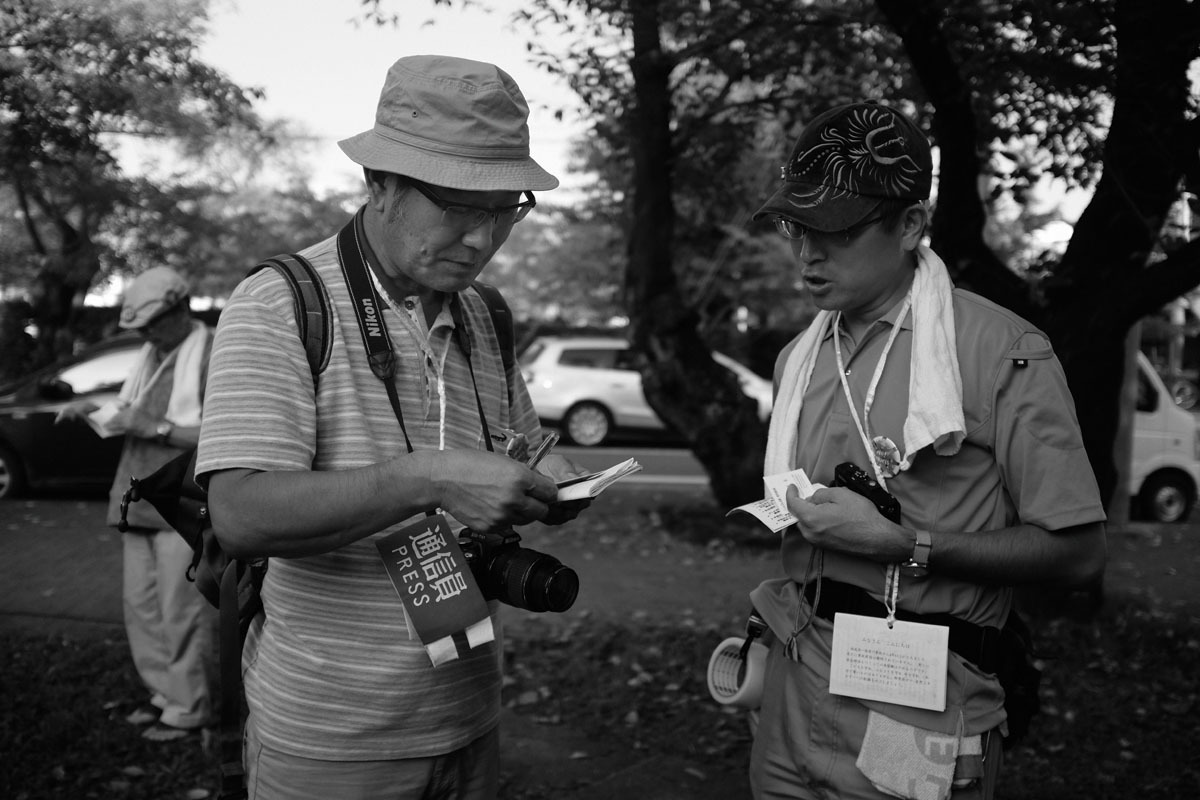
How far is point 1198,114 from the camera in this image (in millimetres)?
5082

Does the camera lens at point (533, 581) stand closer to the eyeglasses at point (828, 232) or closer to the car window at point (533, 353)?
the eyeglasses at point (828, 232)

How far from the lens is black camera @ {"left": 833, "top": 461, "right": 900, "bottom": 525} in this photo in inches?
89.8

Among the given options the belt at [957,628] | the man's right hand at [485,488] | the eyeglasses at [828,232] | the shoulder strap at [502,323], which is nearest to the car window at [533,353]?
the shoulder strap at [502,323]

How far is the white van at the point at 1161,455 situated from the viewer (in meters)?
11.7

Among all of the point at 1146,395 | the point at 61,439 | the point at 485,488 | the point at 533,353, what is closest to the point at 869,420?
the point at 485,488

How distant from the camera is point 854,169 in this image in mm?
2383

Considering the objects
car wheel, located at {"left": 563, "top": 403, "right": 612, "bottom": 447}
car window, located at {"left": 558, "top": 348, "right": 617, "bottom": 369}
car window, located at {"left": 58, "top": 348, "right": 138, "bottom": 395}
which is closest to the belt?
car window, located at {"left": 58, "top": 348, "right": 138, "bottom": 395}

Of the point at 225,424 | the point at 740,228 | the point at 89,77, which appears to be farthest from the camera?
the point at 740,228

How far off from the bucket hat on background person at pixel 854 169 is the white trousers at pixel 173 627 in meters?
3.75

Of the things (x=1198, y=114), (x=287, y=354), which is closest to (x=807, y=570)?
(x=287, y=354)

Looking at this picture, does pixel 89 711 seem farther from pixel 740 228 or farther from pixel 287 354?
pixel 740 228

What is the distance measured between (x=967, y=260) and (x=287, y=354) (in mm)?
4830

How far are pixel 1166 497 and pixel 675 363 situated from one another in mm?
6124

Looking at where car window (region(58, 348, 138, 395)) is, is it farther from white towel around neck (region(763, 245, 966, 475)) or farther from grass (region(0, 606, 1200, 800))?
white towel around neck (region(763, 245, 966, 475))
